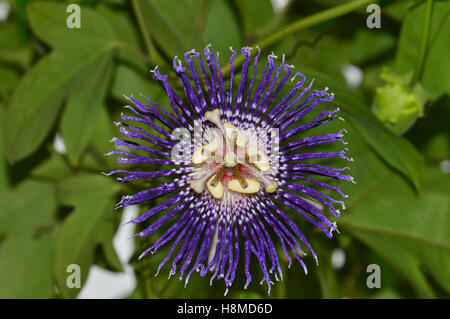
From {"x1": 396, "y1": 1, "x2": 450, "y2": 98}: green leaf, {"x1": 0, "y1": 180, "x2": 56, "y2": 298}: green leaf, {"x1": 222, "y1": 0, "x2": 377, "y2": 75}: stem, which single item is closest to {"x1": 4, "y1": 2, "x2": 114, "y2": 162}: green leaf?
{"x1": 0, "y1": 180, "x2": 56, "y2": 298}: green leaf

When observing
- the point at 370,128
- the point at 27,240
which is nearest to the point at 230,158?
the point at 370,128

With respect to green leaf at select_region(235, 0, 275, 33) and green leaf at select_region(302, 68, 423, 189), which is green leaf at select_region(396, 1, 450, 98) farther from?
green leaf at select_region(235, 0, 275, 33)

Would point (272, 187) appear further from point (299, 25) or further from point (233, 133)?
point (299, 25)

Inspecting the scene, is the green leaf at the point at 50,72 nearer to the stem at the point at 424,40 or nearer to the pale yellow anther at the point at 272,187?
the pale yellow anther at the point at 272,187

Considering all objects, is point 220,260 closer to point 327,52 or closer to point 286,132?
point 286,132
